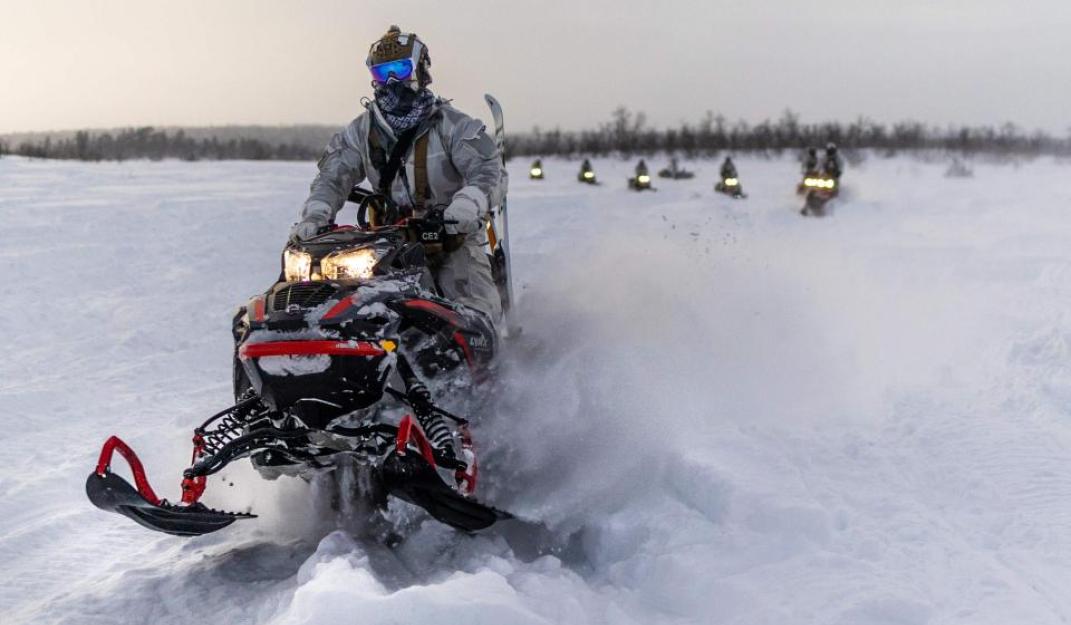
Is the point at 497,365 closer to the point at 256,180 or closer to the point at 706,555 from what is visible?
the point at 706,555

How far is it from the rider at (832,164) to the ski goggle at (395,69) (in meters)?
20.3

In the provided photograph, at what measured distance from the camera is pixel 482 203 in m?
4.90

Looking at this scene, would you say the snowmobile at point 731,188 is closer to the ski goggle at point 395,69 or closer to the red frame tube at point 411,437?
the ski goggle at point 395,69

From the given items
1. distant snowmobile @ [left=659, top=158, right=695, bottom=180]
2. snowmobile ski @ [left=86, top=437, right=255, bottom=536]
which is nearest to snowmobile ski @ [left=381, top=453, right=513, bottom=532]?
snowmobile ski @ [left=86, top=437, right=255, bottom=536]

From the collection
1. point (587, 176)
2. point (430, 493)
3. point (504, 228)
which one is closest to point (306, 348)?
point (430, 493)

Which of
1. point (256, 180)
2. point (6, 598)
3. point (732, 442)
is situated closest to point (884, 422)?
point (732, 442)

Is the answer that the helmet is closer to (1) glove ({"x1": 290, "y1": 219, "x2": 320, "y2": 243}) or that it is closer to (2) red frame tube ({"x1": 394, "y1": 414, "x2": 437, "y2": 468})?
(1) glove ({"x1": 290, "y1": 219, "x2": 320, "y2": 243})

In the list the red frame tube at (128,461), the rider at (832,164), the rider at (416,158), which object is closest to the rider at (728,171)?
the rider at (832,164)

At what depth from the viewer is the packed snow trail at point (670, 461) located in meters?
3.19

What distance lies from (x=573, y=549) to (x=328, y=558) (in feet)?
3.35

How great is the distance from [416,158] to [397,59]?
589mm

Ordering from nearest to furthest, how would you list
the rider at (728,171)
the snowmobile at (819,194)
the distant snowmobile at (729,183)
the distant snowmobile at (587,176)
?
1. the snowmobile at (819,194)
2. the distant snowmobile at (729,183)
3. the rider at (728,171)
4. the distant snowmobile at (587,176)

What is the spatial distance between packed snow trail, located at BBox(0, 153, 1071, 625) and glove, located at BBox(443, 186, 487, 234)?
2.91 ft

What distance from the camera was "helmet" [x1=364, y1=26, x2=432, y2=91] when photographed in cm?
504
